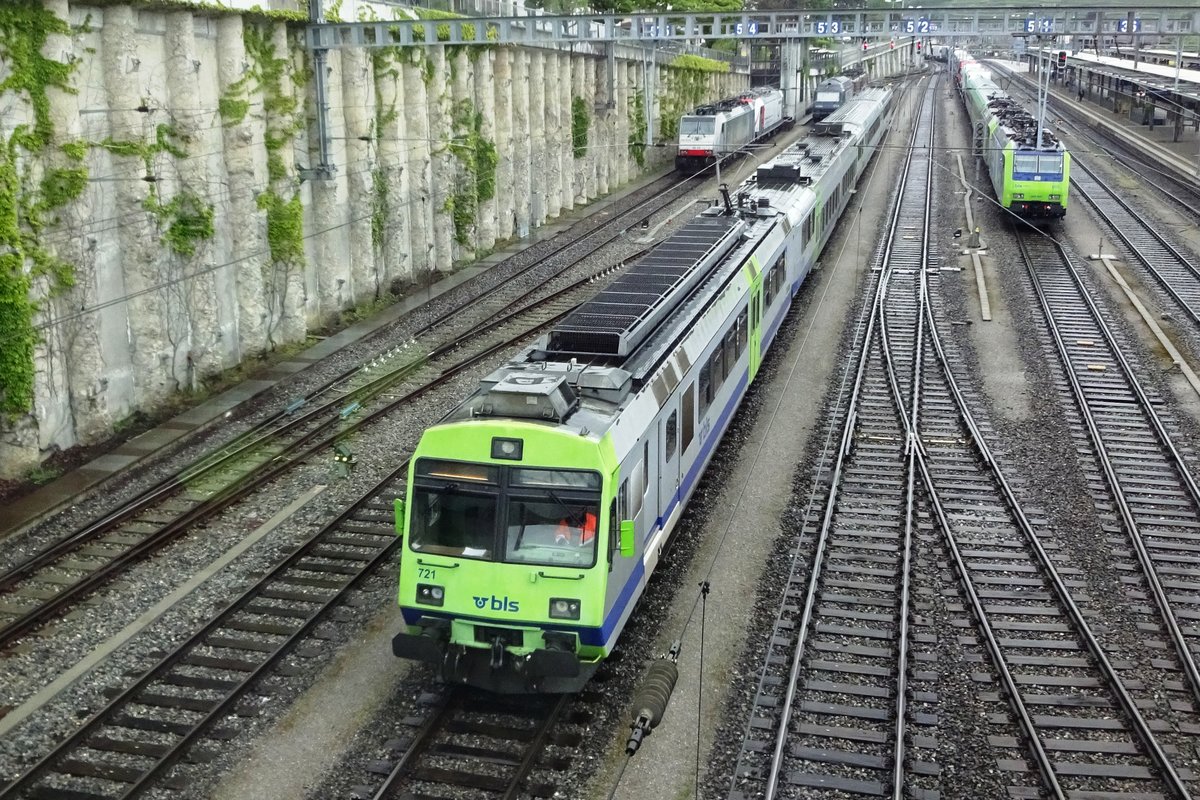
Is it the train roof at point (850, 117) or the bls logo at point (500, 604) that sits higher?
the train roof at point (850, 117)

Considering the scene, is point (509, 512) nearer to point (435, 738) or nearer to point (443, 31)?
point (435, 738)

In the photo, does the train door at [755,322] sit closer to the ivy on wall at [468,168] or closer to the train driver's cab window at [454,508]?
the train driver's cab window at [454,508]

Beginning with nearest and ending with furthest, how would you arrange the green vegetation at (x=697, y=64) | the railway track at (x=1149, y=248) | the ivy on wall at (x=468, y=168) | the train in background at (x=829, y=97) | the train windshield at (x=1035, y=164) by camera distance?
the railway track at (x=1149, y=248) → the ivy on wall at (x=468, y=168) → the train windshield at (x=1035, y=164) → the green vegetation at (x=697, y=64) → the train in background at (x=829, y=97)

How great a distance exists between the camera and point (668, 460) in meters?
14.0

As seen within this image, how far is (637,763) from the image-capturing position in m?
10.9

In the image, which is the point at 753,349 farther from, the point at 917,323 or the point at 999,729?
the point at 999,729

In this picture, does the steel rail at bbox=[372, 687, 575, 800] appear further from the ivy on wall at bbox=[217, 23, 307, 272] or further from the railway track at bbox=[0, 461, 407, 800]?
the ivy on wall at bbox=[217, 23, 307, 272]

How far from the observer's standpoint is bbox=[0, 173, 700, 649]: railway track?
14.7m

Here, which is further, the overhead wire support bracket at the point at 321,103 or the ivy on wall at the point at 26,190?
the overhead wire support bracket at the point at 321,103

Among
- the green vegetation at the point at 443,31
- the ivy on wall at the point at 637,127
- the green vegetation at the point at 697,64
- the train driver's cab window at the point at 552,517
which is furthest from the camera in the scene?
the green vegetation at the point at 697,64

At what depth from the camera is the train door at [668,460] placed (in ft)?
44.6

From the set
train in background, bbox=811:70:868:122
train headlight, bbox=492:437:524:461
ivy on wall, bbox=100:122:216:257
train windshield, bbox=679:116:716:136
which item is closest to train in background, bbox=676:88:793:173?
train windshield, bbox=679:116:716:136

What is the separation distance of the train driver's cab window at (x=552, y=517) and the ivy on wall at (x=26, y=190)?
10942 mm

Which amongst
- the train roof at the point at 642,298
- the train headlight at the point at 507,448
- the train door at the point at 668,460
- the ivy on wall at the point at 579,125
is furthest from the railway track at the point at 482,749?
the ivy on wall at the point at 579,125
